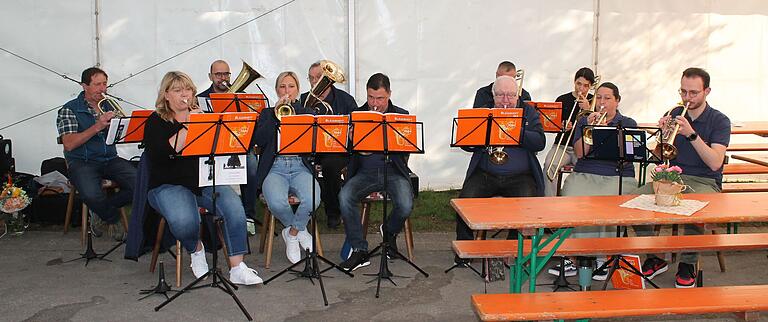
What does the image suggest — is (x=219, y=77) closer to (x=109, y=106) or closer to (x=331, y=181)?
(x=109, y=106)

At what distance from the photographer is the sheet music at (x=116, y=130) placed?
5.82m

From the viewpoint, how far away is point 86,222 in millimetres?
6441

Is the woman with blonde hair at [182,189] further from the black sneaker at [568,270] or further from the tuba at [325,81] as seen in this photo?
the black sneaker at [568,270]

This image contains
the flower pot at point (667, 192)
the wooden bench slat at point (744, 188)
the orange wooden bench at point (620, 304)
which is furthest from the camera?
the wooden bench slat at point (744, 188)

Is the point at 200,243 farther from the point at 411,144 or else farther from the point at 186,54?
the point at 186,54

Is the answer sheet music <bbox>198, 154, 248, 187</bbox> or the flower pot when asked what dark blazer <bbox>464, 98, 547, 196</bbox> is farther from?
sheet music <bbox>198, 154, 248, 187</bbox>

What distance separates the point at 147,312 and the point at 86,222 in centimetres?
Answer: 196

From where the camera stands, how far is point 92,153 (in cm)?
648

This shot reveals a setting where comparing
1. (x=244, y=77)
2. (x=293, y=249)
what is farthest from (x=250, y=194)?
(x=244, y=77)

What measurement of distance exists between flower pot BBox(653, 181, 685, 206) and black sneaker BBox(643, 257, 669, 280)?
4.87ft

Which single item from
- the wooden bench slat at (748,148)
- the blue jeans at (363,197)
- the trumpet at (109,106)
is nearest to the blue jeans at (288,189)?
the blue jeans at (363,197)

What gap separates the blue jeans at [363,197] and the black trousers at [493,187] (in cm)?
47

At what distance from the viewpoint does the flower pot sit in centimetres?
414

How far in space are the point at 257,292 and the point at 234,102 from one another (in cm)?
189
